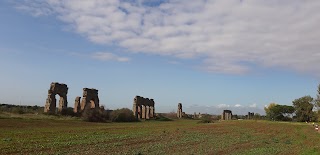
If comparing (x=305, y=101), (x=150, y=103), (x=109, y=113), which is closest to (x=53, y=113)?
(x=109, y=113)

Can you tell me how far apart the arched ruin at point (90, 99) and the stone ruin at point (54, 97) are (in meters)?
3.19

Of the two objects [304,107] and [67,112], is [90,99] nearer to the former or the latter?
[67,112]

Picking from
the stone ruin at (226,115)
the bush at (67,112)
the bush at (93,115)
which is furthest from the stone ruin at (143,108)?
the stone ruin at (226,115)

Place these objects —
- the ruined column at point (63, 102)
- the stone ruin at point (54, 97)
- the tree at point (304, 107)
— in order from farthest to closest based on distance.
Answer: the tree at point (304, 107), the ruined column at point (63, 102), the stone ruin at point (54, 97)

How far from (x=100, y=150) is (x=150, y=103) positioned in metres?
64.6

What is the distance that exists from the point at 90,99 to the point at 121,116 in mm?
6420

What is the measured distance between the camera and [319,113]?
2549 inches

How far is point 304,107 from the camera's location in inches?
3152

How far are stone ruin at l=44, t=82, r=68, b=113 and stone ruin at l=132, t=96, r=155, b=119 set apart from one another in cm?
1755

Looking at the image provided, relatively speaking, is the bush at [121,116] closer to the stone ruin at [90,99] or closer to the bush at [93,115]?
the bush at [93,115]

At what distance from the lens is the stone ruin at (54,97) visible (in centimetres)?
5604

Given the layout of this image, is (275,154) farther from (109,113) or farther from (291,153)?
(109,113)

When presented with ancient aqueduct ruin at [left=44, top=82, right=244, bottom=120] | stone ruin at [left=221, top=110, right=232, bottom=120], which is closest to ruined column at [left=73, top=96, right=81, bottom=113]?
ancient aqueduct ruin at [left=44, top=82, right=244, bottom=120]

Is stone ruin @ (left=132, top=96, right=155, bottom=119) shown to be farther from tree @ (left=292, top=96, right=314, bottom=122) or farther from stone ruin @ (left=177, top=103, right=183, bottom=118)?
tree @ (left=292, top=96, right=314, bottom=122)
